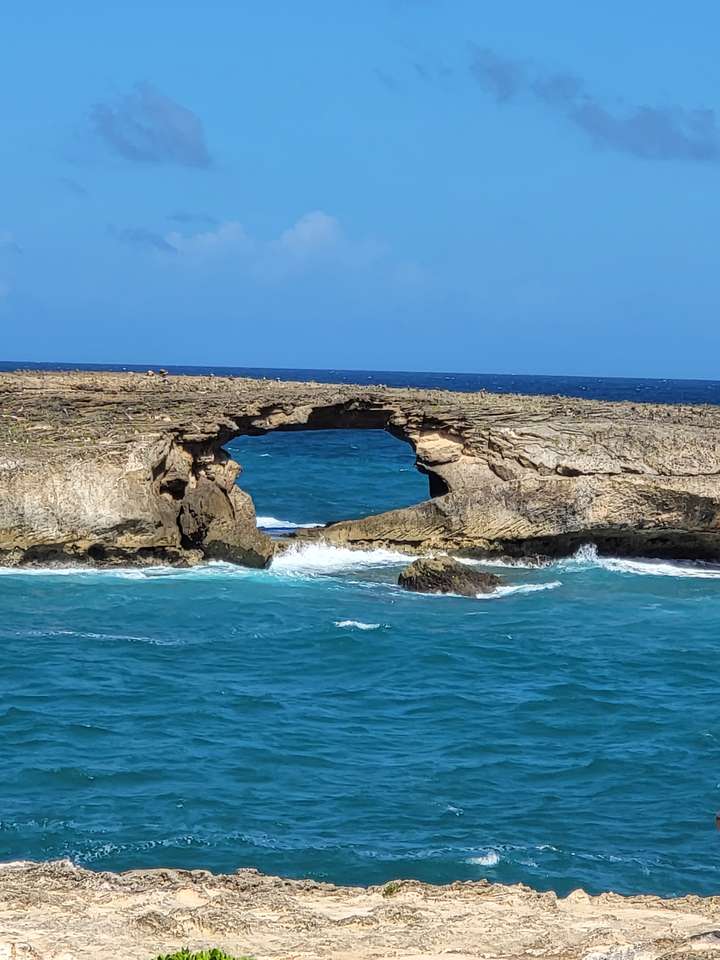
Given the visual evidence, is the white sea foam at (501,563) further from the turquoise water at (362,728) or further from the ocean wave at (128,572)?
the ocean wave at (128,572)

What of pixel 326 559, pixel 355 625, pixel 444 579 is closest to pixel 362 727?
pixel 355 625

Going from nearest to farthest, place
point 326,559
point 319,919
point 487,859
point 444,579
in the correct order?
point 319,919, point 487,859, point 444,579, point 326,559

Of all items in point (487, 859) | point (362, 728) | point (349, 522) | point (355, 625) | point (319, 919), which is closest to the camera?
point (319, 919)

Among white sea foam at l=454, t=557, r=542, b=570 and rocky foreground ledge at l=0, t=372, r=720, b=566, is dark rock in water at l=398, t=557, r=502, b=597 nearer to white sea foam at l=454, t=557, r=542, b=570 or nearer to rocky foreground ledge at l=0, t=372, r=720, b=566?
white sea foam at l=454, t=557, r=542, b=570

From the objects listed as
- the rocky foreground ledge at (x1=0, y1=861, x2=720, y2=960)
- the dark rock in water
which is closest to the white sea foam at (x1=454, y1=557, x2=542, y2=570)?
the dark rock in water

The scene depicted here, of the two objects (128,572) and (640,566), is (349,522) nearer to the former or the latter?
(128,572)

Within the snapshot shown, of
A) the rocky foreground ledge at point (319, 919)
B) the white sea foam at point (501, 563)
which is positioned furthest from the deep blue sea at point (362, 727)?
the white sea foam at point (501, 563)
